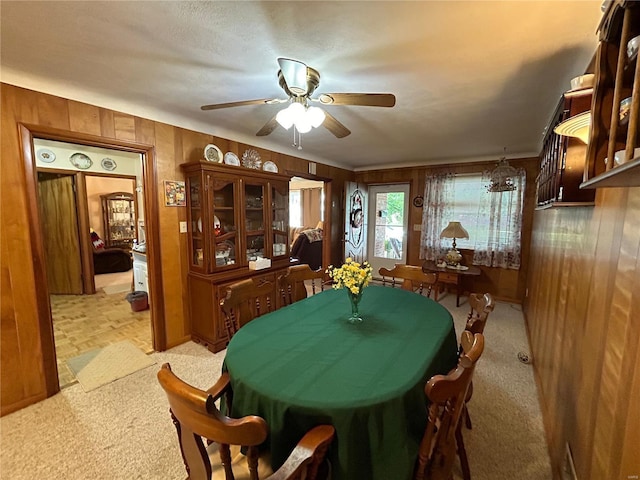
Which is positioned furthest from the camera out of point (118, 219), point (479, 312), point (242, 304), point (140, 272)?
point (118, 219)

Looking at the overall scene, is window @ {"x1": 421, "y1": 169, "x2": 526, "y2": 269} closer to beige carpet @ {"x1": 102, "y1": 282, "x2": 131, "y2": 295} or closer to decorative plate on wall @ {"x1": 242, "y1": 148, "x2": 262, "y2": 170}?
decorative plate on wall @ {"x1": 242, "y1": 148, "x2": 262, "y2": 170}

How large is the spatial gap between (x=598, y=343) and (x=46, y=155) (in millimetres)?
6221

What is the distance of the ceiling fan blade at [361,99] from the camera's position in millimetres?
1536

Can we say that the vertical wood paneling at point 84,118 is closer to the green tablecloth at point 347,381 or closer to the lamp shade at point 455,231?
the green tablecloth at point 347,381

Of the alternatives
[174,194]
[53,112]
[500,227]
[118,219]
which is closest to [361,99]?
[174,194]

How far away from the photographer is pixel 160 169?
2680 millimetres

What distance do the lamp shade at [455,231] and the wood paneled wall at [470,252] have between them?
2.00ft

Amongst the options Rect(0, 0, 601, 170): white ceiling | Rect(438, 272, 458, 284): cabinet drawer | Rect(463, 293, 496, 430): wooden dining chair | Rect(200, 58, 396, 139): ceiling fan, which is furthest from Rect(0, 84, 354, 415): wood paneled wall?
Rect(438, 272, 458, 284): cabinet drawer

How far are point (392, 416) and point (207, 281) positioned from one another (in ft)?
7.32

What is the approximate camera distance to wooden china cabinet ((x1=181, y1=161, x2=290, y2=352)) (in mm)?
2766

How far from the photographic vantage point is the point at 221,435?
81 cm

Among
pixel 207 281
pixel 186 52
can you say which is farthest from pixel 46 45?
pixel 207 281

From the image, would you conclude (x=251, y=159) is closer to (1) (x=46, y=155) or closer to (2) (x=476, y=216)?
(1) (x=46, y=155)

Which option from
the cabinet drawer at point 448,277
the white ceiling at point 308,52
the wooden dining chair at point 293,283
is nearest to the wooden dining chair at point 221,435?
the wooden dining chair at point 293,283
